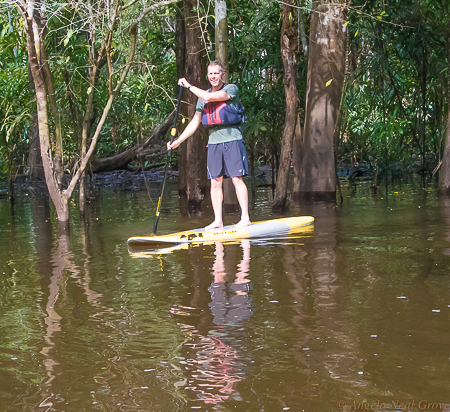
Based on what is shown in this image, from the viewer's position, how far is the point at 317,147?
12641 millimetres

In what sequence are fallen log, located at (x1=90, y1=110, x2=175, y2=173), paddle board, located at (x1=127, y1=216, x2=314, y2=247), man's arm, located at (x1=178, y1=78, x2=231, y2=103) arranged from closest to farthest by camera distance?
1. paddle board, located at (x1=127, y1=216, x2=314, y2=247)
2. man's arm, located at (x1=178, y1=78, x2=231, y2=103)
3. fallen log, located at (x1=90, y1=110, x2=175, y2=173)

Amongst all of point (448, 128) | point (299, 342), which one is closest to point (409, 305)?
point (299, 342)

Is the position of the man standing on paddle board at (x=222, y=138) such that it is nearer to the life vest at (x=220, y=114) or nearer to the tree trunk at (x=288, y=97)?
the life vest at (x=220, y=114)

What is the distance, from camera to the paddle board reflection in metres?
3.04

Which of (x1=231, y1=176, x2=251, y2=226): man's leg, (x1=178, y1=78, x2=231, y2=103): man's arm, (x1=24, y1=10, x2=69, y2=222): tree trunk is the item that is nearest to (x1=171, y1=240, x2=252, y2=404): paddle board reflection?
(x1=231, y1=176, x2=251, y2=226): man's leg

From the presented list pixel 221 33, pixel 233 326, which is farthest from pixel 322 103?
pixel 233 326

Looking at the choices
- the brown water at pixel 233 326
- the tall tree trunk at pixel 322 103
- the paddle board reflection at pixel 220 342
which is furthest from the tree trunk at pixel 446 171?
the paddle board reflection at pixel 220 342

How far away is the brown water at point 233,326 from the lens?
295cm

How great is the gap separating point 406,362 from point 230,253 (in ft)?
11.7

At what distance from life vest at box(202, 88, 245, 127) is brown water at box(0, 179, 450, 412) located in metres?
1.53

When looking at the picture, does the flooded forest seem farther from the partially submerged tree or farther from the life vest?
the life vest

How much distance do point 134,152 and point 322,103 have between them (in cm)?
1184

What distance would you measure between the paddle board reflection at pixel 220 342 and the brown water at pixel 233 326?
0.03ft

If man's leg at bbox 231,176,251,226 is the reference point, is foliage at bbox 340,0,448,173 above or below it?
above
